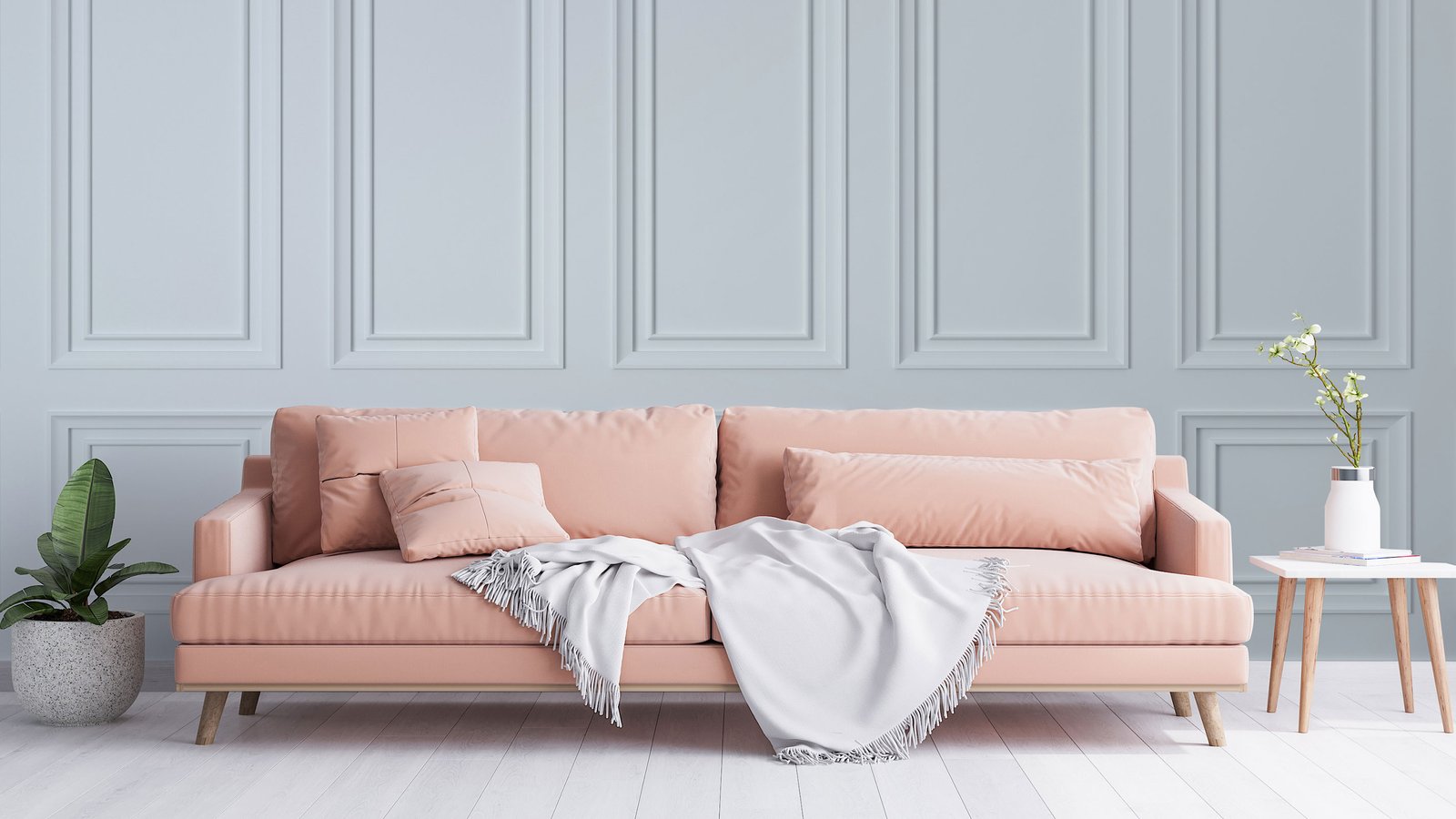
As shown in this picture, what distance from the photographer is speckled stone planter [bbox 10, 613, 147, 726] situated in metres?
2.86

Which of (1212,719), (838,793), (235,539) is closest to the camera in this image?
(838,793)

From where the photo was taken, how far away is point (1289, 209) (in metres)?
3.71

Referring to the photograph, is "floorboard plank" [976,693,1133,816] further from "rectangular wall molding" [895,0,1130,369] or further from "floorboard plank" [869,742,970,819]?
"rectangular wall molding" [895,0,1130,369]

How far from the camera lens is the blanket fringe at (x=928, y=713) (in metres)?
2.48

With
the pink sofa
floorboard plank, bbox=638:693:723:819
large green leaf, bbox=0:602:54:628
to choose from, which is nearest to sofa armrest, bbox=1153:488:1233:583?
the pink sofa

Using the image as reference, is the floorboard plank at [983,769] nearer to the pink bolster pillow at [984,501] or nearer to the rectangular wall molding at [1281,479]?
the pink bolster pillow at [984,501]

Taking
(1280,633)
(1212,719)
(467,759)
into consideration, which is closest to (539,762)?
(467,759)

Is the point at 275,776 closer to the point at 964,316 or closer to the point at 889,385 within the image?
the point at 889,385

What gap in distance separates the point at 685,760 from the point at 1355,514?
6.14ft

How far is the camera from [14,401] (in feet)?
12.1

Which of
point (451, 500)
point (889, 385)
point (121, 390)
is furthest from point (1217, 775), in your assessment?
point (121, 390)

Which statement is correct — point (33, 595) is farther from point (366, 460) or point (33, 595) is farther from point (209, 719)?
point (366, 460)

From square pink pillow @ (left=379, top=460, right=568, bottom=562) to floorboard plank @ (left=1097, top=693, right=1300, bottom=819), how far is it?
156 centimetres

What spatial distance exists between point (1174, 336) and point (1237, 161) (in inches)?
24.3
